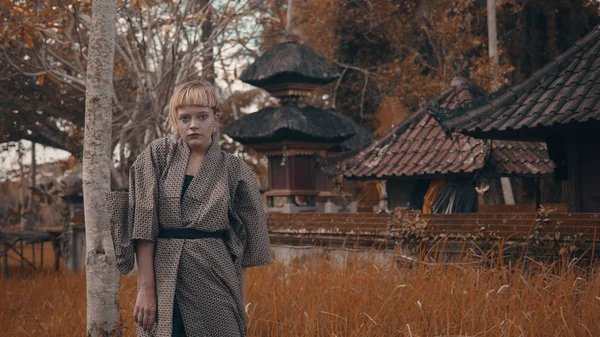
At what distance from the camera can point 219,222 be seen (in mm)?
3410

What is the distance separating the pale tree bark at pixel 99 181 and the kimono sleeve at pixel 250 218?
1984 millimetres

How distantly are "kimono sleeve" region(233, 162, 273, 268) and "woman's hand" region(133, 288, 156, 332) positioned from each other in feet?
1.58

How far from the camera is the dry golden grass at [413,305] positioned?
200 inches

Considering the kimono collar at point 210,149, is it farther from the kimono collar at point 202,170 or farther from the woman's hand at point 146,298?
the woman's hand at point 146,298

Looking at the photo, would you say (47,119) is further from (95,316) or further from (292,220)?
(95,316)

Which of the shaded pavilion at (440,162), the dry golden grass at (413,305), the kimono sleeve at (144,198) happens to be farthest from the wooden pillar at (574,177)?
the kimono sleeve at (144,198)

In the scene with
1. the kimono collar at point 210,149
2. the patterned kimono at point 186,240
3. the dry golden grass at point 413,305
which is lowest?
the dry golden grass at point 413,305

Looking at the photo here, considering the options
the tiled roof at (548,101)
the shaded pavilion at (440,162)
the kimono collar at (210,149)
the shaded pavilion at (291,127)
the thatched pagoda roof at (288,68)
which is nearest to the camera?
the kimono collar at (210,149)

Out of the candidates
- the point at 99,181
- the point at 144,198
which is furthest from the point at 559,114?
the point at 144,198

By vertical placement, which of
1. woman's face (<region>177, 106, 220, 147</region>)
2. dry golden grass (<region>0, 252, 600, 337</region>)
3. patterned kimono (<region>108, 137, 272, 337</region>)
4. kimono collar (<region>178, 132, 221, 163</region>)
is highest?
woman's face (<region>177, 106, 220, 147</region>)

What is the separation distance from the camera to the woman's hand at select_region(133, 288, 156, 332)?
3320mm

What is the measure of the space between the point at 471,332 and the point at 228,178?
2.28m

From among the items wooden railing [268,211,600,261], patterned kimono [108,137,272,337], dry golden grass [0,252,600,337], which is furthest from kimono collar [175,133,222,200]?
wooden railing [268,211,600,261]

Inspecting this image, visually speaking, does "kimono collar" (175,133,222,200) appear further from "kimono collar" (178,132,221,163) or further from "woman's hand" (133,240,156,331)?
"woman's hand" (133,240,156,331)
